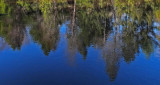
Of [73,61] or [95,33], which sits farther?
[95,33]

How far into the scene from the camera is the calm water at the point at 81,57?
21656 millimetres

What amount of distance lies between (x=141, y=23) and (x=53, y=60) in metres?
28.2

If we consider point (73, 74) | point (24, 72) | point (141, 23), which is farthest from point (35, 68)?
point (141, 23)

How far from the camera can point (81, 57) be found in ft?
92.2

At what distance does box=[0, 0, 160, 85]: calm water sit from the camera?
21.7 metres

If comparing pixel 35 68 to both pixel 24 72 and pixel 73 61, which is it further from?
pixel 73 61

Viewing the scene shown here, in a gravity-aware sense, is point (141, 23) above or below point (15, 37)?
above

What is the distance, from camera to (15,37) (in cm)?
3953

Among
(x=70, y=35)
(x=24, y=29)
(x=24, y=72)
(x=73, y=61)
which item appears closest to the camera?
(x=24, y=72)

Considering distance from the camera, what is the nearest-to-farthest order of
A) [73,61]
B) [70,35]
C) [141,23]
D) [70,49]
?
1. [73,61]
2. [70,49]
3. [70,35]
4. [141,23]

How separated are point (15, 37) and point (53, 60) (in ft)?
50.2

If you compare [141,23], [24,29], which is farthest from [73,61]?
[141,23]

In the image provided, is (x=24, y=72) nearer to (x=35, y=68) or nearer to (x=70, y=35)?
(x=35, y=68)

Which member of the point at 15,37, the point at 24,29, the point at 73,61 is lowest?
the point at 73,61
